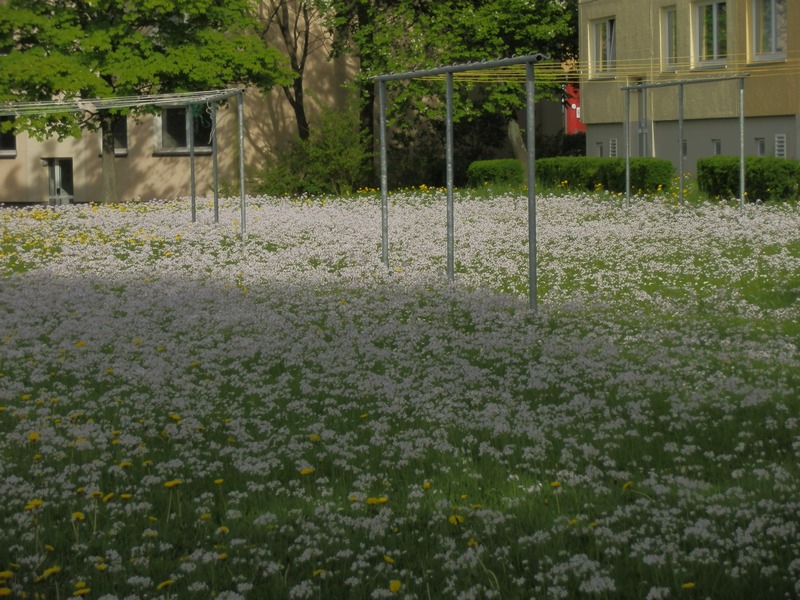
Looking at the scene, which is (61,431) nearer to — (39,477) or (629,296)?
(39,477)

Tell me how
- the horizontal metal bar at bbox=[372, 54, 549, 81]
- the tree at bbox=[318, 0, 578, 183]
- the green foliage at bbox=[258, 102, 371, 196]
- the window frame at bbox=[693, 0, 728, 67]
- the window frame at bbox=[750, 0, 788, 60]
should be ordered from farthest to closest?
the tree at bbox=[318, 0, 578, 183]
the green foliage at bbox=[258, 102, 371, 196]
the window frame at bbox=[693, 0, 728, 67]
the window frame at bbox=[750, 0, 788, 60]
the horizontal metal bar at bbox=[372, 54, 549, 81]

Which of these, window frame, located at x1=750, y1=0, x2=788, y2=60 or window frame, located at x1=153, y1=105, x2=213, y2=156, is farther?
window frame, located at x1=153, y1=105, x2=213, y2=156

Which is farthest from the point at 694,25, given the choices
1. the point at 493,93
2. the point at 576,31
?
the point at 576,31

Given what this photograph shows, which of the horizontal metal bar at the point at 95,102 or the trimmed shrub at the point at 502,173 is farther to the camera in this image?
the trimmed shrub at the point at 502,173

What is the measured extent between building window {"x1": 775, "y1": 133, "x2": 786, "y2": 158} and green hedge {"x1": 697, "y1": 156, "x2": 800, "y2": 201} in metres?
2.58

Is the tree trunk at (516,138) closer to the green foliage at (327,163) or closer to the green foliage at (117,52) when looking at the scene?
the green foliage at (327,163)

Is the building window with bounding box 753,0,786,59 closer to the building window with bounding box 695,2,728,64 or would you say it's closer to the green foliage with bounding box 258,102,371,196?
the building window with bounding box 695,2,728,64

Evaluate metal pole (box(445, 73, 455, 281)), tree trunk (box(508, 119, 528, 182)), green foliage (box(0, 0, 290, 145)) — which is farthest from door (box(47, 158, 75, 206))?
metal pole (box(445, 73, 455, 281))

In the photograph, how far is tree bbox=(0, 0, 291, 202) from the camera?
29609mm

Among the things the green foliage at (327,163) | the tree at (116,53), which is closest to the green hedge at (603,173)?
the green foliage at (327,163)

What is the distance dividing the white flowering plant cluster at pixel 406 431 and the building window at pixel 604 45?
2076cm

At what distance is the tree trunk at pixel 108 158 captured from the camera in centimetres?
3288

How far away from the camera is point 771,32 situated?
2911 centimetres

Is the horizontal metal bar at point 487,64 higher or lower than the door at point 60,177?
higher
